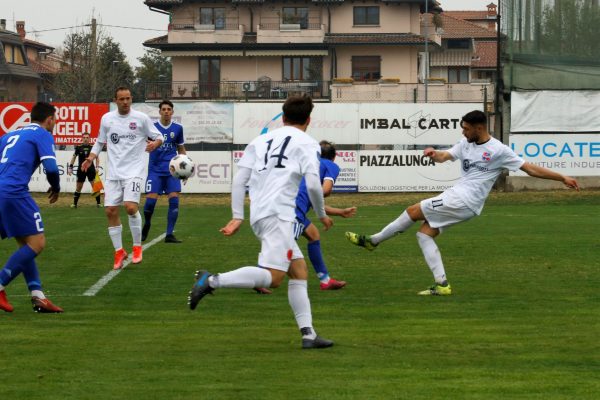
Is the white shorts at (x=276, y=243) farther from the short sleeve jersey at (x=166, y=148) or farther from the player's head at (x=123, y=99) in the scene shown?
the short sleeve jersey at (x=166, y=148)

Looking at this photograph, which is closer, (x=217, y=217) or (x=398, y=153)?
(x=217, y=217)

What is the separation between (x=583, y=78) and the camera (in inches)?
1332

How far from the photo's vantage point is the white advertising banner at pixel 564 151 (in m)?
33.2

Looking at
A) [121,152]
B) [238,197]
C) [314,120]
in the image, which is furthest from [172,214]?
[314,120]

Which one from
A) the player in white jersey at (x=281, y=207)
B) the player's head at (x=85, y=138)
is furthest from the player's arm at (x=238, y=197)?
the player's head at (x=85, y=138)

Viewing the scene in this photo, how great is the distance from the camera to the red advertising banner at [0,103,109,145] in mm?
34906

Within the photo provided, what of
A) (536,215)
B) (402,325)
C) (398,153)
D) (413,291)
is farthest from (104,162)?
(402,325)

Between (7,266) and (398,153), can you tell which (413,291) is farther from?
(398,153)

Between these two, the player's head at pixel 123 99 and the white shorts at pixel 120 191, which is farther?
the white shorts at pixel 120 191

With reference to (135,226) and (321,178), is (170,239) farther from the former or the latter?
(321,178)

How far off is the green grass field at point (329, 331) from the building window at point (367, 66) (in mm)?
50237

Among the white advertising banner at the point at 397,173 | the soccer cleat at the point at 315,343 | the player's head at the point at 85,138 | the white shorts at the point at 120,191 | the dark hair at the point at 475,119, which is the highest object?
the dark hair at the point at 475,119

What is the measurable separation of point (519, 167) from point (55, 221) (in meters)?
14.9

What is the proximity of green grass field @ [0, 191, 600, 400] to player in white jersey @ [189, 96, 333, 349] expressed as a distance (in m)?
0.45
